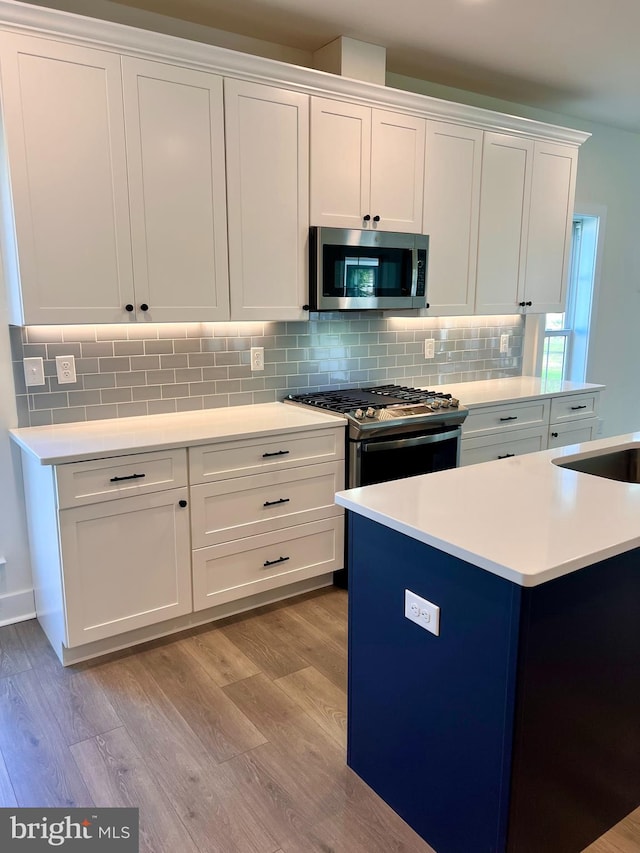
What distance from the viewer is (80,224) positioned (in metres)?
2.48

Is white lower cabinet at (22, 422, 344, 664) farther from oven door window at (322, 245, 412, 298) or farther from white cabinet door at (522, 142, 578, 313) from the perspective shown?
white cabinet door at (522, 142, 578, 313)

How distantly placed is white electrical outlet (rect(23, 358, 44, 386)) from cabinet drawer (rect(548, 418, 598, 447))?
301cm

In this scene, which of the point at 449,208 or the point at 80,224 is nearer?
the point at 80,224

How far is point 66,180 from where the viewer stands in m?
2.44

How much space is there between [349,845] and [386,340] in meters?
2.77

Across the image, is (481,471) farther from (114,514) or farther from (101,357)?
(101,357)

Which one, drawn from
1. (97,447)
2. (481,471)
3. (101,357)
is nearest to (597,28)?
(481,471)

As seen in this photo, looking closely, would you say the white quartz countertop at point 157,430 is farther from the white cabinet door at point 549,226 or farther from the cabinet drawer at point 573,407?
the white cabinet door at point 549,226

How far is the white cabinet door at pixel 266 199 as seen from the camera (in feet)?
9.27

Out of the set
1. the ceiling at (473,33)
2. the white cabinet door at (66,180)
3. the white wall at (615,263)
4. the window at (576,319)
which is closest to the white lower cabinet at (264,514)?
the white cabinet door at (66,180)

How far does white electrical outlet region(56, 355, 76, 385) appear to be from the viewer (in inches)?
109

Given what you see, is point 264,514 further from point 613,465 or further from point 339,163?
point 339,163

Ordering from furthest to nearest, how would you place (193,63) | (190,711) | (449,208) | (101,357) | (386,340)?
(386,340) < (449,208) < (101,357) < (193,63) < (190,711)

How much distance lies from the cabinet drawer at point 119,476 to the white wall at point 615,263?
3663 millimetres
